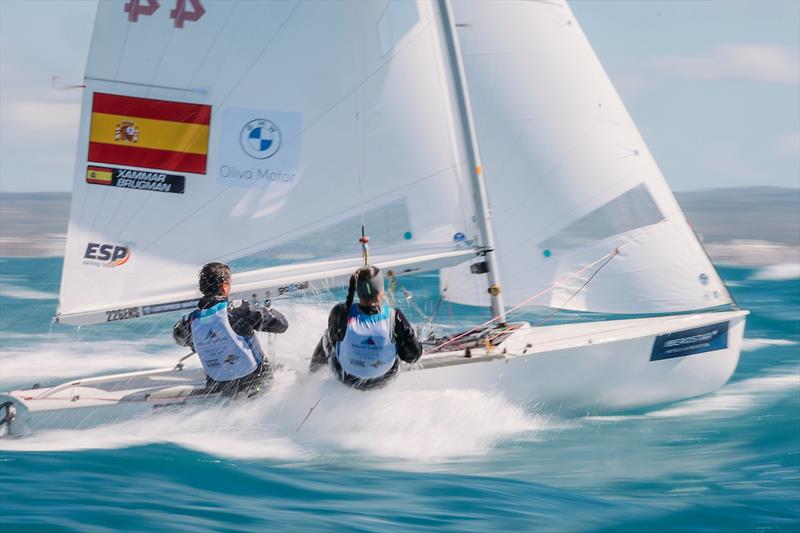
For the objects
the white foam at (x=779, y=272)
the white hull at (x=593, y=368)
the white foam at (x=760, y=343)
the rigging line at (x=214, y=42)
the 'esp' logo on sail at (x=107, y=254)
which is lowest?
the white hull at (x=593, y=368)

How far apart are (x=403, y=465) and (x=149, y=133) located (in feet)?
8.71

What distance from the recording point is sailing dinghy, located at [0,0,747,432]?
628cm

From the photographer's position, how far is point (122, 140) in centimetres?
631

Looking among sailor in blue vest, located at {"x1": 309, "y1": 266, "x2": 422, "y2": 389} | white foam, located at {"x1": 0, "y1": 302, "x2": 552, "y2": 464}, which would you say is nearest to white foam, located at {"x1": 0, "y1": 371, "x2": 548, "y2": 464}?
white foam, located at {"x1": 0, "y1": 302, "x2": 552, "y2": 464}

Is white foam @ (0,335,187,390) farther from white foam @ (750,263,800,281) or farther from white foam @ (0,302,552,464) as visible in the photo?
white foam @ (750,263,800,281)

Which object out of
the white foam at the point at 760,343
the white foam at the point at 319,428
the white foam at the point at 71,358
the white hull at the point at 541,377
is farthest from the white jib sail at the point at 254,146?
the white foam at the point at 760,343

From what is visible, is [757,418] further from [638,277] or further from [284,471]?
[284,471]

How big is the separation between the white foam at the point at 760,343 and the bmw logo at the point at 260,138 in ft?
18.1

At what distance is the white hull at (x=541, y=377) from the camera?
241 inches

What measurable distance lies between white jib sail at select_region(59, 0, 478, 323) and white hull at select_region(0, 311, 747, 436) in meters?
0.58

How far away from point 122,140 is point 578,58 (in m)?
3.28

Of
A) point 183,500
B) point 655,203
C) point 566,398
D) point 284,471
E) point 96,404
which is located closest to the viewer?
point 183,500

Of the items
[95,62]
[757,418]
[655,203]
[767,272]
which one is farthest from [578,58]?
[767,272]

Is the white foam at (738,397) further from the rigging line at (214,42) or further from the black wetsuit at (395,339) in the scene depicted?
the rigging line at (214,42)
